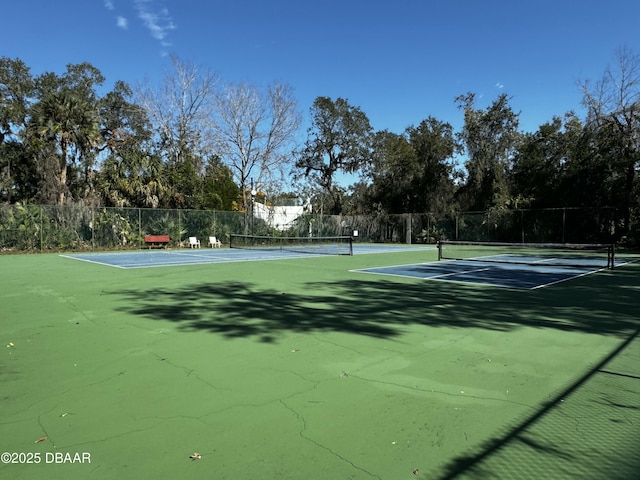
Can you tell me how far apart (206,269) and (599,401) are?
1198cm

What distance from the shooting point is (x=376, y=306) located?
7.80m

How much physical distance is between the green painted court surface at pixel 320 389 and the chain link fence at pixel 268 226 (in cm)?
1651

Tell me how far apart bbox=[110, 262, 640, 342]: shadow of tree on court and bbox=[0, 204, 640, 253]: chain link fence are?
635 inches

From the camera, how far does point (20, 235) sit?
21.5 m

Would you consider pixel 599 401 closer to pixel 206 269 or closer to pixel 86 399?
pixel 86 399

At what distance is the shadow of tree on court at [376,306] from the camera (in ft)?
20.9

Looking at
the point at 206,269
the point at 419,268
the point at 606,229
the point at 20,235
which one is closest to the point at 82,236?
the point at 20,235

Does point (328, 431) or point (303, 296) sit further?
point (303, 296)

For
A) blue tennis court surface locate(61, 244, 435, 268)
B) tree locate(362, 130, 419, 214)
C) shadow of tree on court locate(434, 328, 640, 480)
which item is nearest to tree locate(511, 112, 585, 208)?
tree locate(362, 130, 419, 214)

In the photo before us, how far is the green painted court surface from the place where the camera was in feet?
8.95

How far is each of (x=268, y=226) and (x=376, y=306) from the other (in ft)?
78.6

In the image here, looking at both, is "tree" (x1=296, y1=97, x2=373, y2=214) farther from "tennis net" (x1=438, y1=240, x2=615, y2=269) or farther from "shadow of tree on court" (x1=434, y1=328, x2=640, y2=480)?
"shadow of tree on court" (x1=434, y1=328, x2=640, y2=480)

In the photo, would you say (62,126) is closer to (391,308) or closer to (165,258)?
(165,258)

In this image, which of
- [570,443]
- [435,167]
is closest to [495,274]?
Answer: [570,443]
